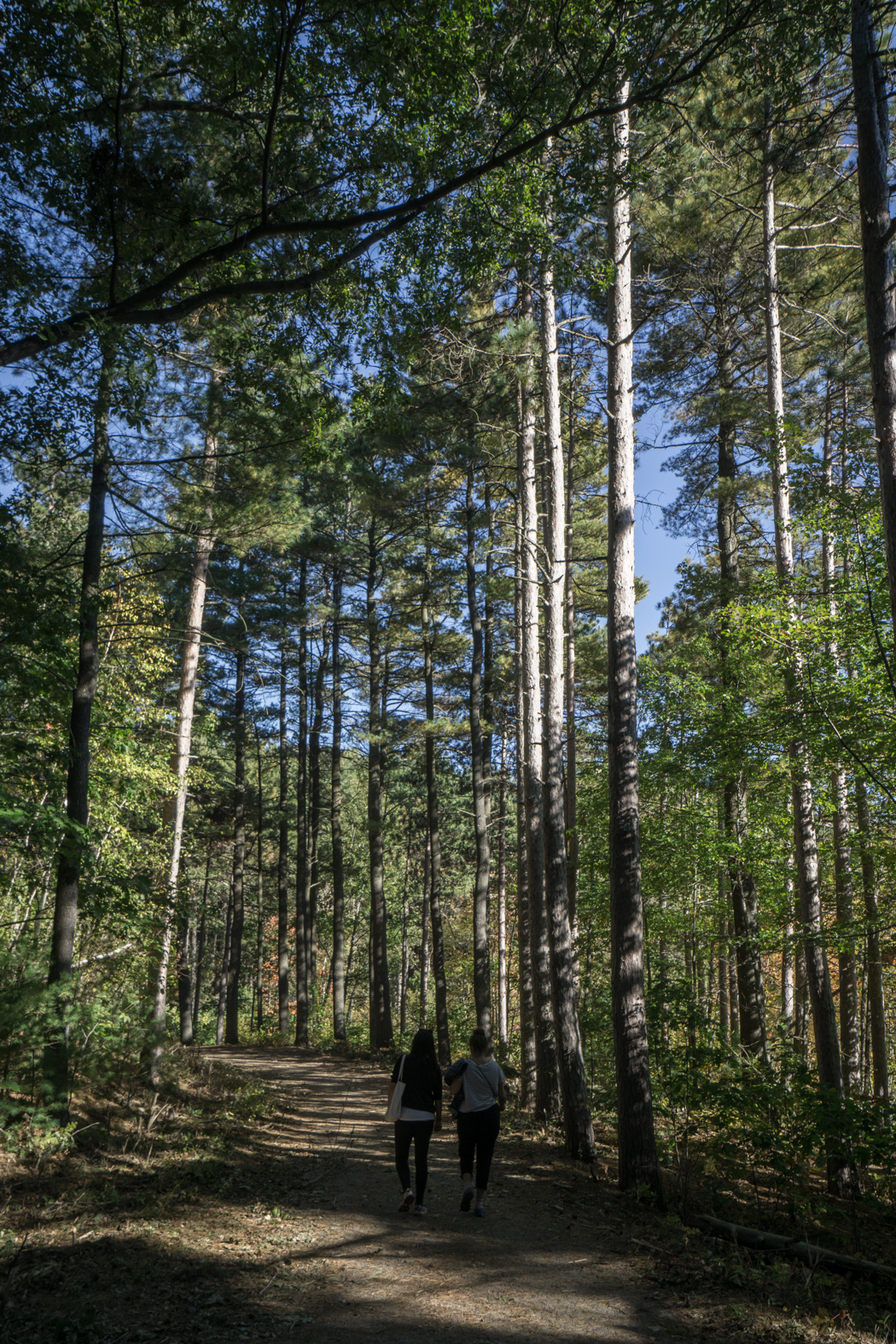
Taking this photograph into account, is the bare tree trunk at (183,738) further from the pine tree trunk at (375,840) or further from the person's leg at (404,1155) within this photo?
the pine tree trunk at (375,840)

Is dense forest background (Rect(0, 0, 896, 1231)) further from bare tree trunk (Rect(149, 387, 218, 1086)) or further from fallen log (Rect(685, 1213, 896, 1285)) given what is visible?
fallen log (Rect(685, 1213, 896, 1285))

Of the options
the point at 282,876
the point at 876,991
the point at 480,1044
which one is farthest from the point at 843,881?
the point at 282,876

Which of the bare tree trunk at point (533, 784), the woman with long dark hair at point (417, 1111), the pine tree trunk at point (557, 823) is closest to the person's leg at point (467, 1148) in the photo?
the woman with long dark hair at point (417, 1111)

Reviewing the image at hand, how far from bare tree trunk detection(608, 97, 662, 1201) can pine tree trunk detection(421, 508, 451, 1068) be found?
768 centimetres

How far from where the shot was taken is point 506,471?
16844mm

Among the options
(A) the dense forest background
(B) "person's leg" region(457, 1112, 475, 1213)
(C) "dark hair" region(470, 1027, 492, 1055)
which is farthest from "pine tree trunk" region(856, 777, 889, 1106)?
(B) "person's leg" region(457, 1112, 475, 1213)

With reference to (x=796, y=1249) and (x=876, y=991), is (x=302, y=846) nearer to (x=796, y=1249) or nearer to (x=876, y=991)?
(x=876, y=991)

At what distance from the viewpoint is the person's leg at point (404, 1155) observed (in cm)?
664

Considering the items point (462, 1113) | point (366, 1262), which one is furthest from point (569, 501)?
point (366, 1262)

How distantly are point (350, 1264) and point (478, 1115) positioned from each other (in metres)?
1.68

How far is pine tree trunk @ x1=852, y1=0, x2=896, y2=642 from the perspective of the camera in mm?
5367

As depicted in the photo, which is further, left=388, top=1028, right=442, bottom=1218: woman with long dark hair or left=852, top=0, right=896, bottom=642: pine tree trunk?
left=388, top=1028, right=442, bottom=1218: woman with long dark hair

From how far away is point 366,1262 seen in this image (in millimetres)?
5418

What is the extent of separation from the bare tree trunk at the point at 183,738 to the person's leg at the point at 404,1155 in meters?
4.05
